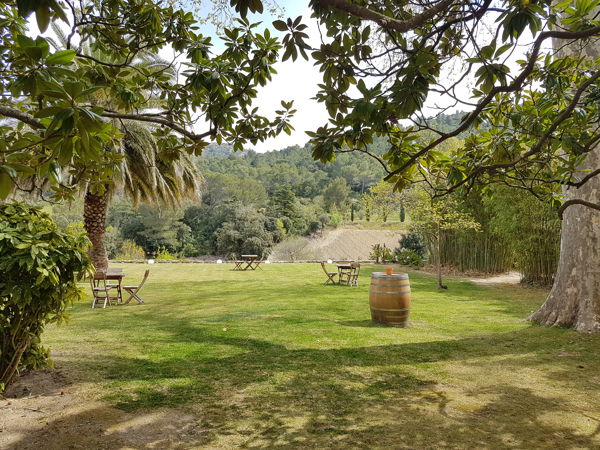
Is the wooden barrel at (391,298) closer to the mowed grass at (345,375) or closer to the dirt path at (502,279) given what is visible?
the mowed grass at (345,375)

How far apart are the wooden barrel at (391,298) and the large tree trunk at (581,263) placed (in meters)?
2.46

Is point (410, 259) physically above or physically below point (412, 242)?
below

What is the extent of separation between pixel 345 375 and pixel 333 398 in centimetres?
69

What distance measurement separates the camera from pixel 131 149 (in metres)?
13.3

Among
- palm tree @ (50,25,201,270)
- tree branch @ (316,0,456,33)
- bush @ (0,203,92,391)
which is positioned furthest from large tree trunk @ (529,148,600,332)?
palm tree @ (50,25,201,270)

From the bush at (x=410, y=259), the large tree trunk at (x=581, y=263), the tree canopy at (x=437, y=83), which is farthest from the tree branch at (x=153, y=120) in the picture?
the bush at (x=410, y=259)

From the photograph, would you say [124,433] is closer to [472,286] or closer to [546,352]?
[546,352]

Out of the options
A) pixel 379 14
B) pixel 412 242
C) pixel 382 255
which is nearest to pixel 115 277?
pixel 379 14

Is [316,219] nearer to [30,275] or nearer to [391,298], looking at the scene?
[391,298]

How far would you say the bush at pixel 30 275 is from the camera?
3074mm

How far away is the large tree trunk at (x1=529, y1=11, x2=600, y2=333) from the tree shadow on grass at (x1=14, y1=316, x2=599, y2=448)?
4.40 ft

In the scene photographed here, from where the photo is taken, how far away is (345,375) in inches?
173

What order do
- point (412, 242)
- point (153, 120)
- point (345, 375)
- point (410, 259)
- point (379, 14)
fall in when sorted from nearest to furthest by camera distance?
point (379, 14)
point (153, 120)
point (345, 375)
point (410, 259)
point (412, 242)

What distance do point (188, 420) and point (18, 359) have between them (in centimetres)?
157
